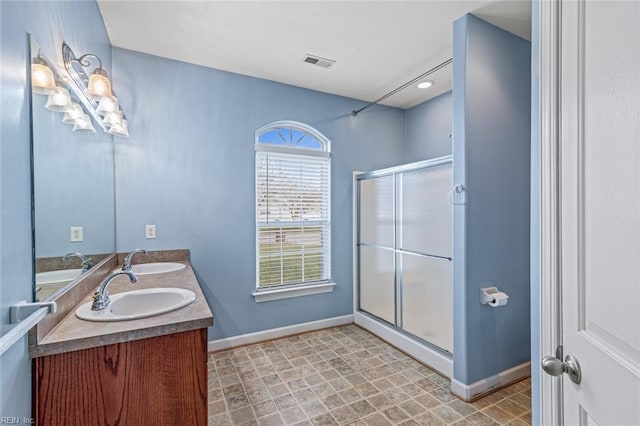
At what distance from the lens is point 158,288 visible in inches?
69.2

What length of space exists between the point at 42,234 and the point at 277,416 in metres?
1.68

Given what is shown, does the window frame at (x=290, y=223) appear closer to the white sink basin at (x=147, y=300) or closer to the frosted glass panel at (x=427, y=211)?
the frosted glass panel at (x=427, y=211)

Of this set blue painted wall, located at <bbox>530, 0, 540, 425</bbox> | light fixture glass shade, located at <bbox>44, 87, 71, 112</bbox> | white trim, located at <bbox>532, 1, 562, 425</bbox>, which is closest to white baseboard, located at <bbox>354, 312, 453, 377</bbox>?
blue painted wall, located at <bbox>530, 0, 540, 425</bbox>

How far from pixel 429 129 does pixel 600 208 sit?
3215mm

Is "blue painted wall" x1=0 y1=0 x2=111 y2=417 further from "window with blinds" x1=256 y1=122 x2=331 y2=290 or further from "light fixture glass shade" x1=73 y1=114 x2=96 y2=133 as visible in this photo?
"window with blinds" x1=256 y1=122 x2=331 y2=290

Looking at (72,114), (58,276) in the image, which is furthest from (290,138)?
(58,276)

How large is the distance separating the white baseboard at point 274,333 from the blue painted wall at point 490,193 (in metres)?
1.51

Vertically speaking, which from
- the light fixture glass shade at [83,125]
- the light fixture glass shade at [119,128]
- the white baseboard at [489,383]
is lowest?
the white baseboard at [489,383]

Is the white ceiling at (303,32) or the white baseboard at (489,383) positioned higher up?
the white ceiling at (303,32)

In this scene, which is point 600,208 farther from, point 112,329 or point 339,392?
point 339,392

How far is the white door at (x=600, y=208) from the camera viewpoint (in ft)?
1.85

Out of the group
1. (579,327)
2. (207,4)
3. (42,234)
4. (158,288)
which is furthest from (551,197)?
(207,4)

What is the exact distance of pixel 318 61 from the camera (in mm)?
2748

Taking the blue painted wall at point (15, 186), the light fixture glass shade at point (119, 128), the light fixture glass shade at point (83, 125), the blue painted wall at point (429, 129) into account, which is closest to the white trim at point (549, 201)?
the blue painted wall at point (15, 186)
